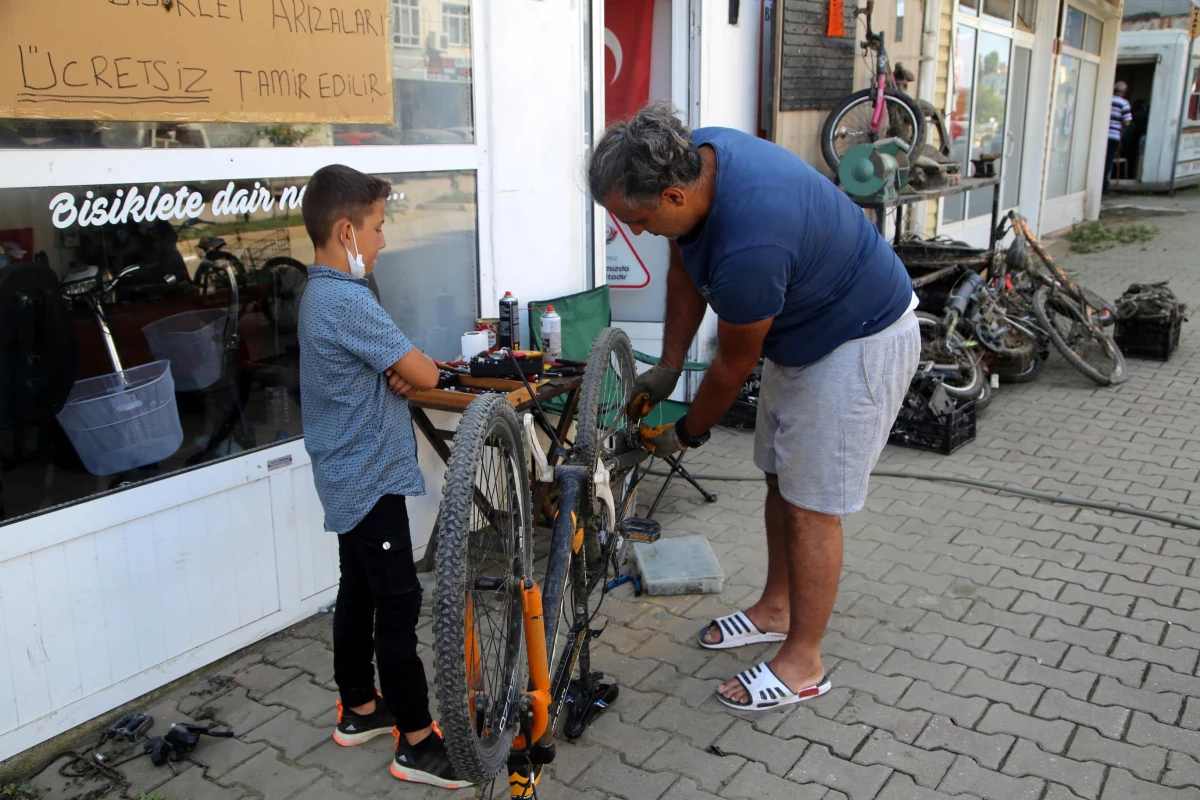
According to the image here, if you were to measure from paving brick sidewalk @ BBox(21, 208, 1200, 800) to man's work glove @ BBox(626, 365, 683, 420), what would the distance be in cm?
95

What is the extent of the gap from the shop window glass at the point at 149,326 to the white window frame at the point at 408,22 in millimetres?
516

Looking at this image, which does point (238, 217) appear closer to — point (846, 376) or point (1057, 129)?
point (846, 376)

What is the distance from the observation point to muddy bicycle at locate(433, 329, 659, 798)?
6.40 feet

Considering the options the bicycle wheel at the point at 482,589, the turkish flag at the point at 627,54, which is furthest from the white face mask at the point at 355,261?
the turkish flag at the point at 627,54

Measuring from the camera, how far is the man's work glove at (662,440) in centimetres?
292

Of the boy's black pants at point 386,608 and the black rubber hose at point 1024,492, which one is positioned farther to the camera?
the black rubber hose at point 1024,492

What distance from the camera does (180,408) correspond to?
320 cm

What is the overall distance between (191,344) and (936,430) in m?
4.03

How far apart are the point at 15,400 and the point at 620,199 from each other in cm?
185

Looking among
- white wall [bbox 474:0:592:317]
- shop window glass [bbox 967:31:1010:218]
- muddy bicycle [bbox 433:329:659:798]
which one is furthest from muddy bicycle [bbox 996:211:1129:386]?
muddy bicycle [bbox 433:329:659:798]

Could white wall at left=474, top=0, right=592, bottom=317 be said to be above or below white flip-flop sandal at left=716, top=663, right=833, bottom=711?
above

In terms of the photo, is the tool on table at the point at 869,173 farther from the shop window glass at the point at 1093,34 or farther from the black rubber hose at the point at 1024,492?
the shop window glass at the point at 1093,34

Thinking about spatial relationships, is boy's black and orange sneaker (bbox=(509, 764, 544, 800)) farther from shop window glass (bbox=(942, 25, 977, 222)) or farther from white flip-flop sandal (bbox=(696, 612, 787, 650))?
shop window glass (bbox=(942, 25, 977, 222))

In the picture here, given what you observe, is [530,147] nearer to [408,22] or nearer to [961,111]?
[408,22]
